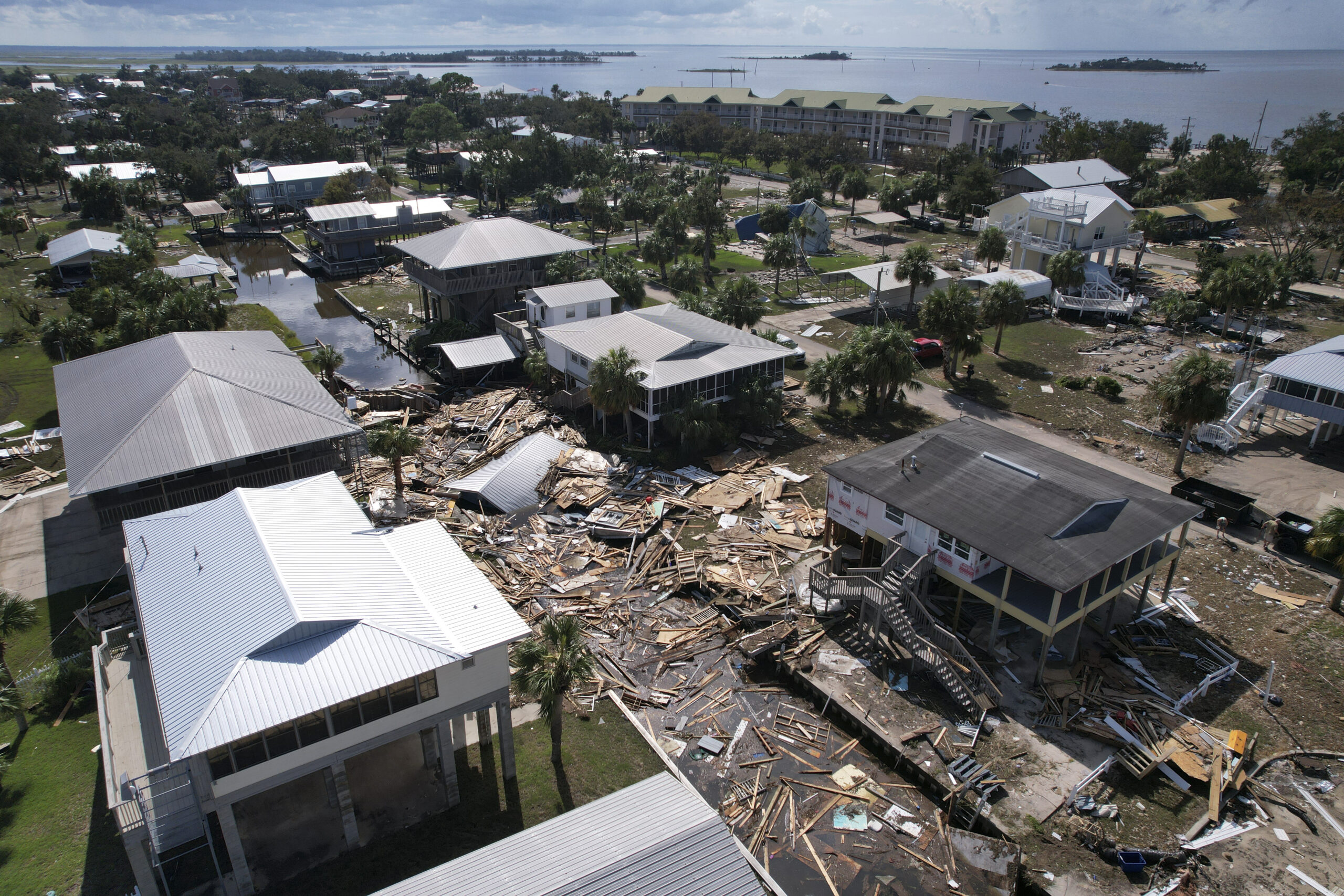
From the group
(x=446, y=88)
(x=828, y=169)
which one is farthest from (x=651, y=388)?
(x=446, y=88)

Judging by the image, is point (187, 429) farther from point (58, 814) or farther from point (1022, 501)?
point (1022, 501)

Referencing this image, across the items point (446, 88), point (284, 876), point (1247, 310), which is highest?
point (446, 88)

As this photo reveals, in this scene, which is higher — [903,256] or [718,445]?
[903,256]

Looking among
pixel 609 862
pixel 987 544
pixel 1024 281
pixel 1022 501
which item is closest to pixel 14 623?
pixel 609 862

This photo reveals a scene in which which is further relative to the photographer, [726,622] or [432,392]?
[432,392]

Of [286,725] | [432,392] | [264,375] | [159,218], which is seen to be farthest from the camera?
[159,218]

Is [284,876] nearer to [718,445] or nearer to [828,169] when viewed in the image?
[718,445]

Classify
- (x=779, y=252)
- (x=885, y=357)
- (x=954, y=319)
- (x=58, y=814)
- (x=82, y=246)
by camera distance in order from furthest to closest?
(x=82, y=246)
(x=779, y=252)
(x=954, y=319)
(x=885, y=357)
(x=58, y=814)

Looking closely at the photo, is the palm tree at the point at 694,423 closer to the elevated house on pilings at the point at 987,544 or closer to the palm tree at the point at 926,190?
the elevated house on pilings at the point at 987,544
